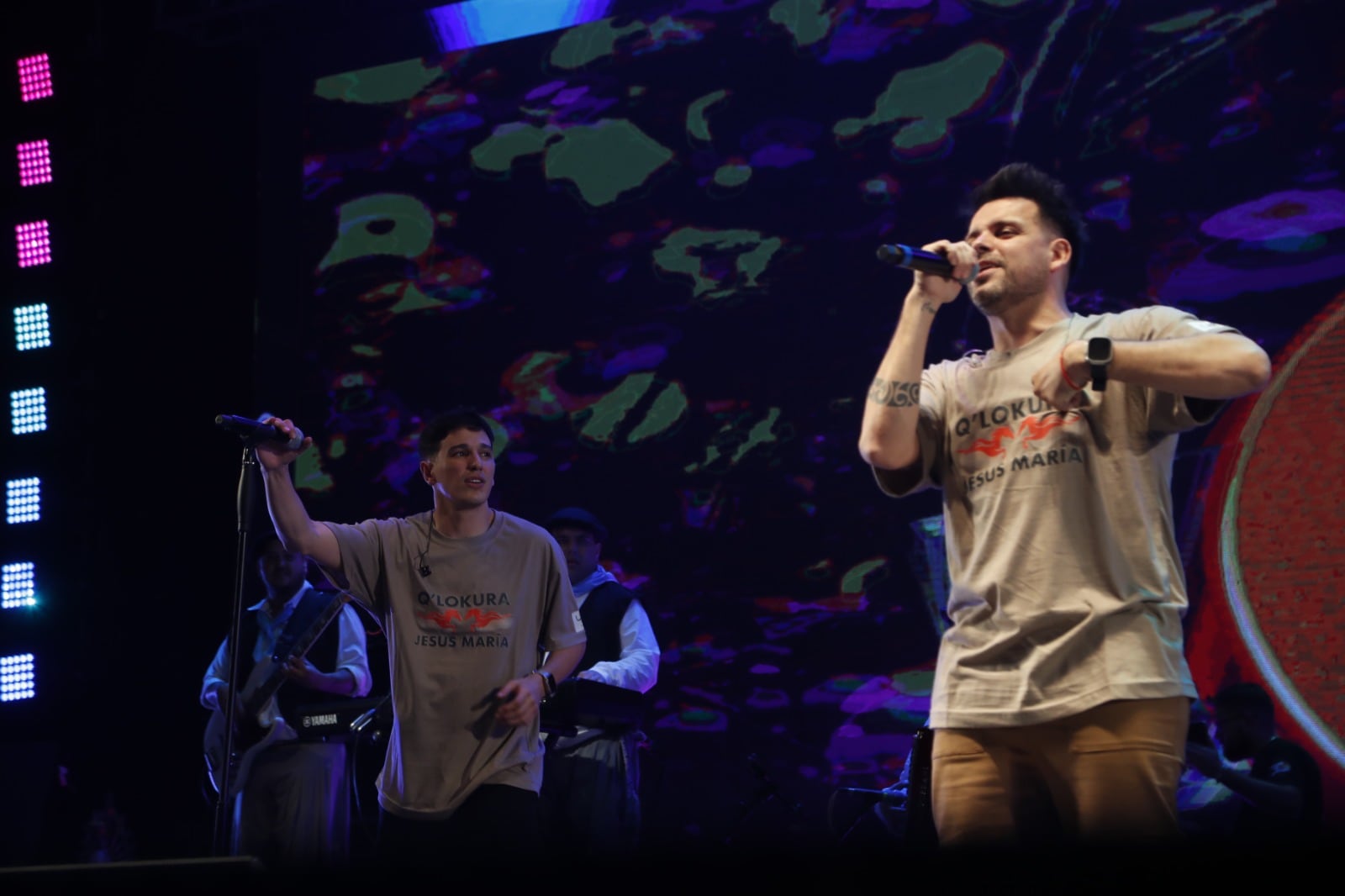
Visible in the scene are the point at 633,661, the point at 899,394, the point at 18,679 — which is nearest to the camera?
the point at 899,394

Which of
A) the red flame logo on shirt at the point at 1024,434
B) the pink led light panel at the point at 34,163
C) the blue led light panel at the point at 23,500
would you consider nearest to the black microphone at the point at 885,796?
the red flame logo on shirt at the point at 1024,434

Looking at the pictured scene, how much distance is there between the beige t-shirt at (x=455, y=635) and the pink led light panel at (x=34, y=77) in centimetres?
409

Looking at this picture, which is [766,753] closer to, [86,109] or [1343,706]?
[1343,706]

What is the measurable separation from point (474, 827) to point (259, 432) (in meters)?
1.19

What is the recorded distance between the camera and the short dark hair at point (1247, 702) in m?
5.00

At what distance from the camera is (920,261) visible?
2561 mm

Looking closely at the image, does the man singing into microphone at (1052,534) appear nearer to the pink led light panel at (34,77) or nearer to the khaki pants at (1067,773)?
the khaki pants at (1067,773)

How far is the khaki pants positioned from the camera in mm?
2180

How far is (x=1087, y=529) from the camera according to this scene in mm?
2355

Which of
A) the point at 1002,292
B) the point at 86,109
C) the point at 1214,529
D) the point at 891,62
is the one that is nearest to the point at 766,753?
the point at 1214,529

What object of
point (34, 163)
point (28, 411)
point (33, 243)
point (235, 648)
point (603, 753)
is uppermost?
point (34, 163)

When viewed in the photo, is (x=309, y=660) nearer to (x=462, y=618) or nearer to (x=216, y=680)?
(x=216, y=680)

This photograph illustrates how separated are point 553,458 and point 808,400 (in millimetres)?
1327

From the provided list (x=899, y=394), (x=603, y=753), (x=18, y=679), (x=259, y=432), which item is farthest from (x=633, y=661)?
(x=899, y=394)
